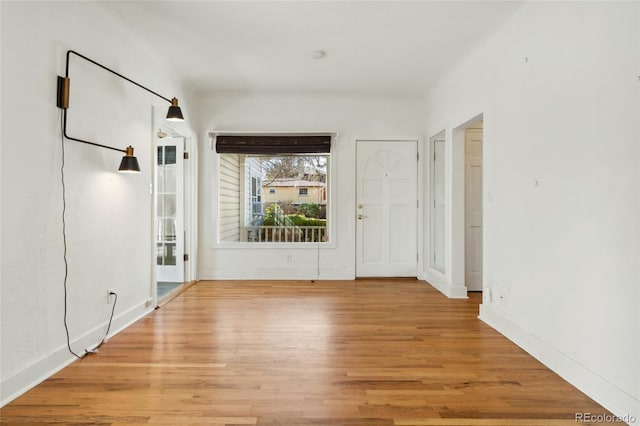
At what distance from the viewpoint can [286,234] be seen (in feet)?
16.4

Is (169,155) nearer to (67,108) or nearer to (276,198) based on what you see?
(276,198)

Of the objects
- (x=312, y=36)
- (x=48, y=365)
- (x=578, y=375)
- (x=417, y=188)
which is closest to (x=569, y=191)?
(x=578, y=375)

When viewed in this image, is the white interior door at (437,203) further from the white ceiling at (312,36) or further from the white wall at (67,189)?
the white wall at (67,189)

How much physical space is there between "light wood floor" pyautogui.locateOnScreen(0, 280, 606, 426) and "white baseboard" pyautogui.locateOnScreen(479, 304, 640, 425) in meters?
0.05

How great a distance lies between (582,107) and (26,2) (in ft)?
10.6

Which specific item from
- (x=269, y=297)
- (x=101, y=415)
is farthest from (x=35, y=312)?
(x=269, y=297)

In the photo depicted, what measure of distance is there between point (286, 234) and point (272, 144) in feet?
4.24

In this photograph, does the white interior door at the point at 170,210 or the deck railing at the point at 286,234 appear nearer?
the white interior door at the point at 170,210

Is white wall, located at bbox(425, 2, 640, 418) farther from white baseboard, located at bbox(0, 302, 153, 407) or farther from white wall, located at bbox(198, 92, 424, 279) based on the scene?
white baseboard, located at bbox(0, 302, 153, 407)

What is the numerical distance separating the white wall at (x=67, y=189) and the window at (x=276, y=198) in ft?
5.72

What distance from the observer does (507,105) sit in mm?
2799

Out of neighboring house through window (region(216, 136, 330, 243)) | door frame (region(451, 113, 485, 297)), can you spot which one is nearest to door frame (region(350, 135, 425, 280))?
neighboring house through window (region(216, 136, 330, 243))

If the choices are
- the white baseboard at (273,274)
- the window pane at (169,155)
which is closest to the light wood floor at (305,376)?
the white baseboard at (273,274)

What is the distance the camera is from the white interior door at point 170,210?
179 inches
